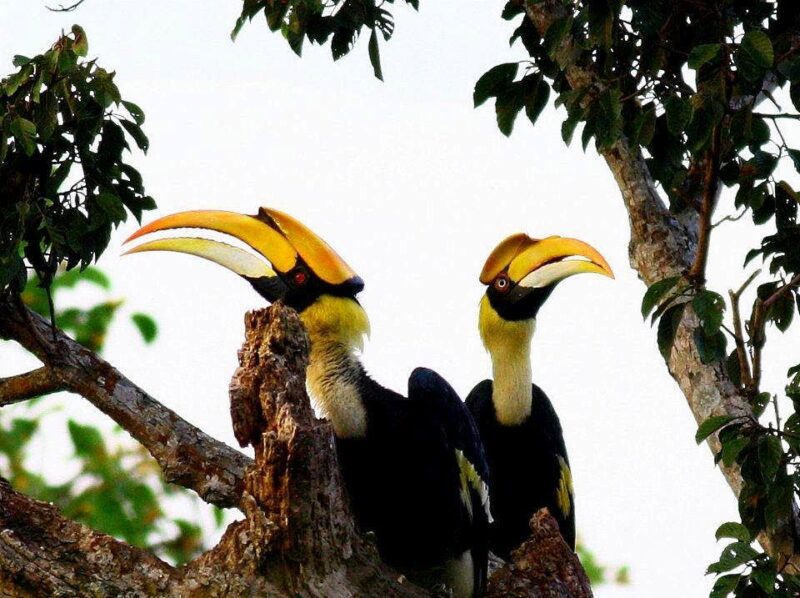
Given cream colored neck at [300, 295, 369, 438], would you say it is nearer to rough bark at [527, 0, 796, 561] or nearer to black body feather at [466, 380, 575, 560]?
rough bark at [527, 0, 796, 561]

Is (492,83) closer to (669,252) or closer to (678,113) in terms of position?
(678,113)

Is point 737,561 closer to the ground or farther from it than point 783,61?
closer to the ground

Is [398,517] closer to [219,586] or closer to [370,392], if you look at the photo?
[370,392]

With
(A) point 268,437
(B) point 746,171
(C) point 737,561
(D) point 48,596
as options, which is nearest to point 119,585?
(D) point 48,596

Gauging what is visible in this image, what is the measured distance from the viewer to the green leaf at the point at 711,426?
13.4 ft

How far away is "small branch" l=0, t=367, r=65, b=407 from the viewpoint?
14.9 ft

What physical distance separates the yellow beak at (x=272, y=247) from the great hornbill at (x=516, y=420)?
1.36m

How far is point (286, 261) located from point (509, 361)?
5.38ft

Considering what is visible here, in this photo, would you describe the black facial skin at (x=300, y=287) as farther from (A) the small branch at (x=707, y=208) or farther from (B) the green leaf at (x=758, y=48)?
(B) the green leaf at (x=758, y=48)

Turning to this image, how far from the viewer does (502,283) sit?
20.0 feet

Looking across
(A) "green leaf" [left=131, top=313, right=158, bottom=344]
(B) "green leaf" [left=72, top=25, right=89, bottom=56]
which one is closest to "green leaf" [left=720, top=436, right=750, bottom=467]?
(B) "green leaf" [left=72, top=25, right=89, bottom=56]

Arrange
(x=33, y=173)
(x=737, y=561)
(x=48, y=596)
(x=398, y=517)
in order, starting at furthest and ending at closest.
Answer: (x=398, y=517) < (x=33, y=173) < (x=737, y=561) < (x=48, y=596)

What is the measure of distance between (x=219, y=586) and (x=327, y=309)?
4.72 feet

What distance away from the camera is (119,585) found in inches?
141
